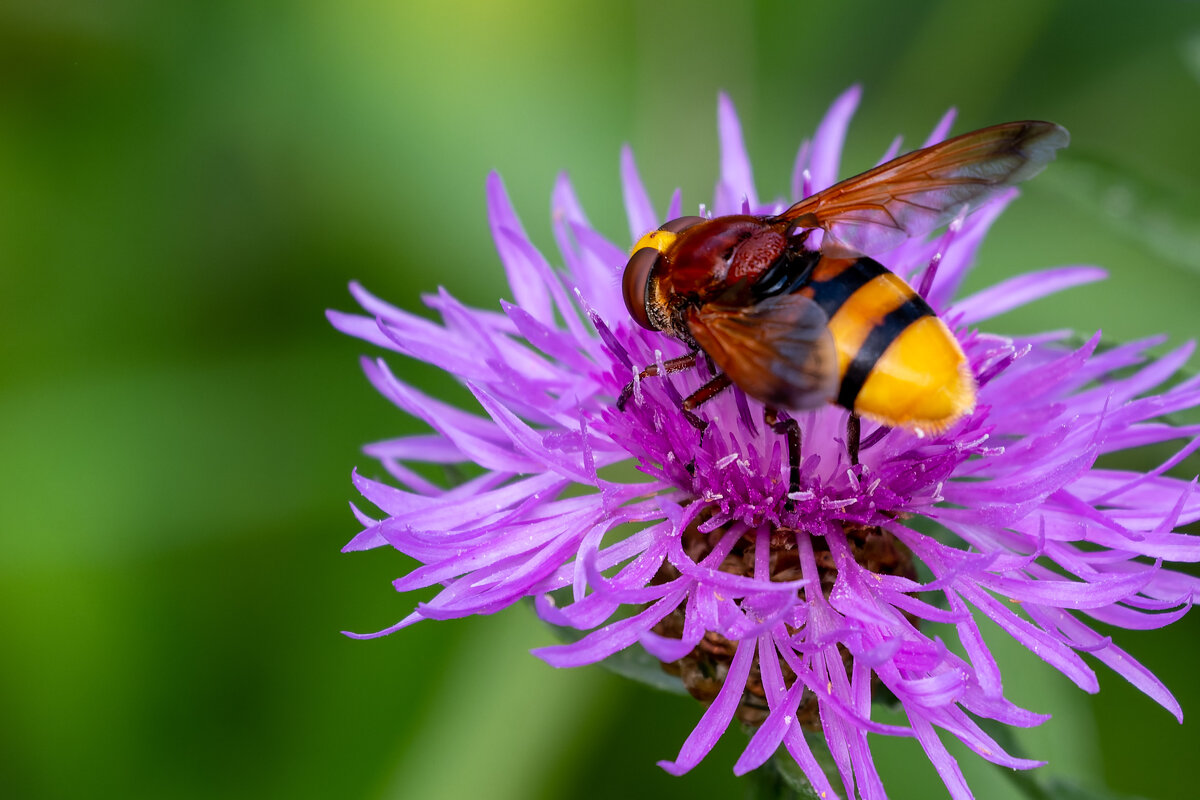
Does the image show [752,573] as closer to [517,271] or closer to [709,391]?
[709,391]

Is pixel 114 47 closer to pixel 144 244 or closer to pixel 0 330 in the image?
pixel 144 244

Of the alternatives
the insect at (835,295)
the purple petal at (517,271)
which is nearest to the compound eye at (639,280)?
the insect at (835,295)

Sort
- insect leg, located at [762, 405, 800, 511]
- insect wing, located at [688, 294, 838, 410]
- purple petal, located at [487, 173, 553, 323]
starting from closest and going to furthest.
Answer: insect wing, located at [688, 294, 838, 410], insect leg, located at [762, 405, 800, 511], purple petal, located at [487, 173, 553, 323]

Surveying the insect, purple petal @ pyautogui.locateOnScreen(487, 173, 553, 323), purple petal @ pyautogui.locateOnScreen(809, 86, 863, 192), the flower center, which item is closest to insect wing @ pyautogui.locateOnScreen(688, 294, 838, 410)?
the insect

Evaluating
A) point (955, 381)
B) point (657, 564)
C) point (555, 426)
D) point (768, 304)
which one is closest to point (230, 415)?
point (555, 426)

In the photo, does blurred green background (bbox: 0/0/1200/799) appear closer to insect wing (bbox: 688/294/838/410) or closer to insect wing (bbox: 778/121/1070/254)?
insect wing (bbox: 778/121/1070/254)

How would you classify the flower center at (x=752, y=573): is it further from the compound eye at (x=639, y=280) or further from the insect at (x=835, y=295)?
the compound eye at (x=639, y=280)

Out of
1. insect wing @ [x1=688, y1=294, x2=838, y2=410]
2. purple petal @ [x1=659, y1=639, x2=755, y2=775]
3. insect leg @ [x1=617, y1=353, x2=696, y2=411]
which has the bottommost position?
purple petal @ [x1=659, y1=639, x2=755, y2=775]
